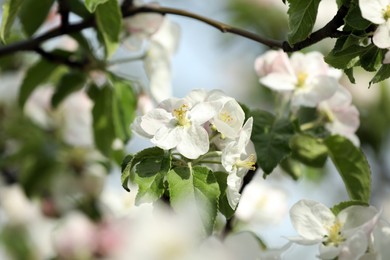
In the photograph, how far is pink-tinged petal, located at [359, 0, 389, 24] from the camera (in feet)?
3.38

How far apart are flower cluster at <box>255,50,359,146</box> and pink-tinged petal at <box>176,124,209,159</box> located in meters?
0.29

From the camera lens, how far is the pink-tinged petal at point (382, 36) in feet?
3.41

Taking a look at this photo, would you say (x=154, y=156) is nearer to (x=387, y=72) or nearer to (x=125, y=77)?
(x=387, y=72)

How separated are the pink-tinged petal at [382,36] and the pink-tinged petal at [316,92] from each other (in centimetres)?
29

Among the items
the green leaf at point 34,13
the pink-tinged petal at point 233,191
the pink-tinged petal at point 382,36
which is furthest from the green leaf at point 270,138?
the green leaf at point 34,13

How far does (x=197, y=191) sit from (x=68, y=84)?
74 cm

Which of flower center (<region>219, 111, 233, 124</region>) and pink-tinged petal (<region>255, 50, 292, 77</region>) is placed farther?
pink-tinged petal (<region>255, 50, 292, 77</region>)

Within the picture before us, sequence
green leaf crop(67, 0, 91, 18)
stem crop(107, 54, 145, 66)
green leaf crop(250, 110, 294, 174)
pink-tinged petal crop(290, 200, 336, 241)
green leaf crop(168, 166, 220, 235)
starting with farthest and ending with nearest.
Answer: stem crop(107, 54, 145, 66) < green leaf crop(67, 0, 91, 18) < green leaf crop(250, 110, 294, 174) < pink-tinged petal crop(290, 200, 336, 241) < green leaf crop(168, 166, 220, 235)

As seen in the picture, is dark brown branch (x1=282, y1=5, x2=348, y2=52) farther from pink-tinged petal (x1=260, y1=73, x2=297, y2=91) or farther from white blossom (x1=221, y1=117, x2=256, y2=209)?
pink-tinged petal (x1=260, y1=73, x2=297, y2=91)

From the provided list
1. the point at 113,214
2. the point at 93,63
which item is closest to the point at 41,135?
the point at 113,214

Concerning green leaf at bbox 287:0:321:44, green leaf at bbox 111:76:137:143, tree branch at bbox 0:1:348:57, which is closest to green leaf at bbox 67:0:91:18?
tree branch at bbox 0:1:348:57

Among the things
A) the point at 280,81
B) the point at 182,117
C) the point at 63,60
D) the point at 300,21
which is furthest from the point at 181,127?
the point at 63,60

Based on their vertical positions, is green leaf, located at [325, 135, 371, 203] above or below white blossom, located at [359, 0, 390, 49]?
below

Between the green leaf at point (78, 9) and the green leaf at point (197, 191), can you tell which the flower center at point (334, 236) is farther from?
the green leaf at point (78, 9)
